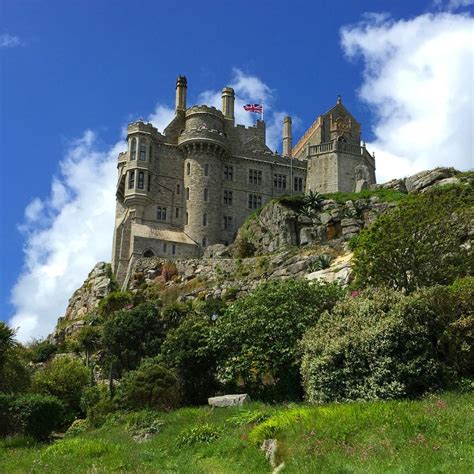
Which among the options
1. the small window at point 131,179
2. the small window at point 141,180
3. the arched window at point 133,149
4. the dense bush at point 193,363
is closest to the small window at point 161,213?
the small window at point 141,180

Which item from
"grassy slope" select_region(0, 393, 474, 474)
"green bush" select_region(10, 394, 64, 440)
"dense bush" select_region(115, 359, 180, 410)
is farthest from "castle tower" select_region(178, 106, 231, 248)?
"grassy slope" select_region(0, 393, 474, 474)

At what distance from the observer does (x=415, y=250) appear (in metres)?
32.3

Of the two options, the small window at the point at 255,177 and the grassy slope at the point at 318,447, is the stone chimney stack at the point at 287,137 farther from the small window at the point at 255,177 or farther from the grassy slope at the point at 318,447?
the grassy slope at the point at 318,447

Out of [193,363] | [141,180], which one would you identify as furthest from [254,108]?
[193,363]

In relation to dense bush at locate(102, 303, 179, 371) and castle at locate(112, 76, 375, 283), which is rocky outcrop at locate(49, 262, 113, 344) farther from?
dense bush at locate(102, 303, 179, 371)

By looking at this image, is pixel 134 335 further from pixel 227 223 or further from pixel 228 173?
pixel 228 173

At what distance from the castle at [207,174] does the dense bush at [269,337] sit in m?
29.5

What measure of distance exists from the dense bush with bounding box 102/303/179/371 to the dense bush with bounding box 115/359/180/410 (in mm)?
12192

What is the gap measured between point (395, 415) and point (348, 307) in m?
9.59

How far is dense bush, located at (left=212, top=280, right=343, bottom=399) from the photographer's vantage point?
97.6 ft

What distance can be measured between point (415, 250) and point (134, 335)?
19.8 metres

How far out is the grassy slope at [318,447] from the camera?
15961 millimetres

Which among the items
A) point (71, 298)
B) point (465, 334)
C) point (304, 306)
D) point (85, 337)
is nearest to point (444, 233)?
point (304, 306)

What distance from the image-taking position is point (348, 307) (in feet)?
92.7
